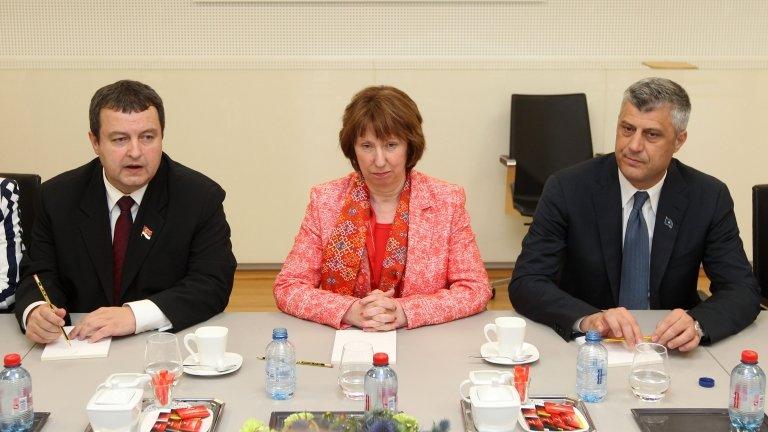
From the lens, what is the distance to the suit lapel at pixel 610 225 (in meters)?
2.71

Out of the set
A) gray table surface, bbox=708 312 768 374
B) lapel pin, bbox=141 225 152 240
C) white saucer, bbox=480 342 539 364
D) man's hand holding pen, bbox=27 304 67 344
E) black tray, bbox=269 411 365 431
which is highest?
lapel pin, bbox=141 225 152 240

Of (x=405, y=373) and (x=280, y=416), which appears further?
(x=405, y=373)

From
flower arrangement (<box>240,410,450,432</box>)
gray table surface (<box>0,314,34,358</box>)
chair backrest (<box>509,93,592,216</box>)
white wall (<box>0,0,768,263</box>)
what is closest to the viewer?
flower arrangement (<box>240,410,450,432</box>)

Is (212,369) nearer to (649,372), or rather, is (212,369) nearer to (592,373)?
(592,373)

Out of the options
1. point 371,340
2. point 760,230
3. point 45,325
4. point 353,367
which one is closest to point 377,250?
point 371,340

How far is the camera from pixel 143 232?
2637 millimetres

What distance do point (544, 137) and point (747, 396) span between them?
3.33 metres

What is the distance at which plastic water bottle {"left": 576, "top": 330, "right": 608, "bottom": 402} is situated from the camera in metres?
1.94

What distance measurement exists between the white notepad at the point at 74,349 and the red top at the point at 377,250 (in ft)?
2.88

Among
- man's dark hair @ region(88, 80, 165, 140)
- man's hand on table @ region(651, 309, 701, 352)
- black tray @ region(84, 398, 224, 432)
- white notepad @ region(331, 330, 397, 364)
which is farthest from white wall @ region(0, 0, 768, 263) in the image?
black tray @ region(84, 398, 224, 432)

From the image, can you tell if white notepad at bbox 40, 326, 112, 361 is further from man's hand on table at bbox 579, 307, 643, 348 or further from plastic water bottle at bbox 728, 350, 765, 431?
plastic water bottle at bbox 728, 350, 765, 431

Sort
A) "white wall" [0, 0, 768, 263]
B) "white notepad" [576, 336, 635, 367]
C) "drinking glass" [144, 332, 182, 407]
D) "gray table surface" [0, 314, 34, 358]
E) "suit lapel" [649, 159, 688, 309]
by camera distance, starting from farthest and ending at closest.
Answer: "white wall" [0, 0, 768, 263], "suit lapel" [649, 159, 688, 309], "gray table surface" [0, 314, 34, 358], "white notepad" [576, 336, 635, 367], "drinking glass" [144, 332, 182, 407]

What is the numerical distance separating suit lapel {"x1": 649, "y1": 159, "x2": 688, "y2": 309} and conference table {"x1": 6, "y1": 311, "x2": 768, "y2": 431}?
0.80 feet

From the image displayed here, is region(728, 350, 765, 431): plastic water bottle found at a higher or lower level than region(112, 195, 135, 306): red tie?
lower
